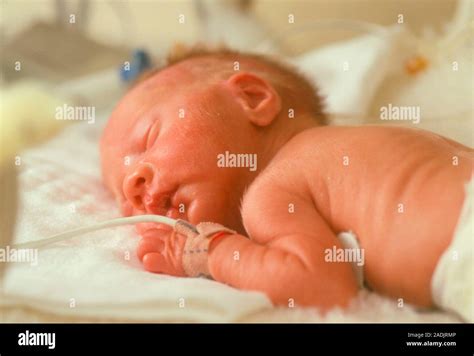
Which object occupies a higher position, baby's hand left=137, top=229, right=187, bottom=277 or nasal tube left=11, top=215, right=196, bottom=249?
nasal tube left=11, top=215, right=196, bottom=249

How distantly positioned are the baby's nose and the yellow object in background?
34 centimetres

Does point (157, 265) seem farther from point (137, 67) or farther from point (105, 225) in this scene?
point (137, 67)

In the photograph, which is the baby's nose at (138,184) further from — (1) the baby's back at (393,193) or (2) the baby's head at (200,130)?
(1) the baby's back at (393,193)

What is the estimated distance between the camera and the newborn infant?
24.5 inches

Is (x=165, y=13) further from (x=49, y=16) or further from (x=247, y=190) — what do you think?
(x=247, y=190)

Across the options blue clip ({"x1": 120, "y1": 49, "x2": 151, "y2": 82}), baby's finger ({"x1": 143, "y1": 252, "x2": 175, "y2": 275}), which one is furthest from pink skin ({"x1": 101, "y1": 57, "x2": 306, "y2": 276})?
blue clip ({"x1": 120, "y1": 49, "x2": 151, "y2": 82})

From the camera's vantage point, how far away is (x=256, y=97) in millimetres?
839

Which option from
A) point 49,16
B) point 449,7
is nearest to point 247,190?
point 449,7

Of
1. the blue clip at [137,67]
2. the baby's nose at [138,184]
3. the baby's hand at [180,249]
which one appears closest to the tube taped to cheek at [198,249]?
the baby's hand at [180,249]

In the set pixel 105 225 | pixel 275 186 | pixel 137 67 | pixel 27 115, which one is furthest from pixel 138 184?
pixel 137 67

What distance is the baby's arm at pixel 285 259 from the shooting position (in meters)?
0.61

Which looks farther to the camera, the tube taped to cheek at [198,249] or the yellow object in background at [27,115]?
the yellow object in background at [27,115]

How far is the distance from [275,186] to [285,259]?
0.37 feet

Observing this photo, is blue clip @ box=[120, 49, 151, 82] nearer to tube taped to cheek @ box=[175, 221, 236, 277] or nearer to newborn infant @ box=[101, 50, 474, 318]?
newborn infant @ box=[101, 50, 474, 318]
